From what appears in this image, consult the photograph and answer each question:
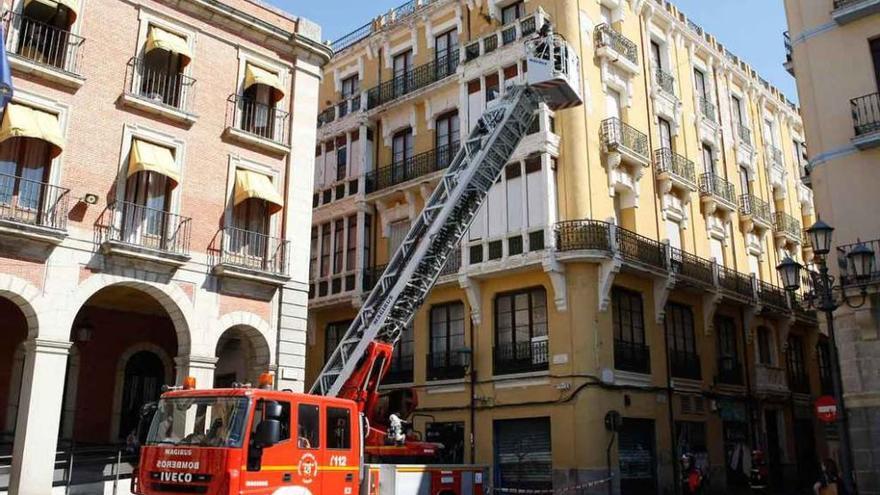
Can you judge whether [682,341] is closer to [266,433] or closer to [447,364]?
[447,364]

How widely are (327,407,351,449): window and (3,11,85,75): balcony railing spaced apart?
10.6 meters

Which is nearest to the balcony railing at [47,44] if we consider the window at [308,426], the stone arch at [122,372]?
the stone arch at [122,372]

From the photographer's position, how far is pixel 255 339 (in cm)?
1997

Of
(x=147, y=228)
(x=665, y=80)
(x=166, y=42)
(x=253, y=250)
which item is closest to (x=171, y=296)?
(x=147, y=228)

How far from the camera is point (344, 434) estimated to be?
40.4 feet

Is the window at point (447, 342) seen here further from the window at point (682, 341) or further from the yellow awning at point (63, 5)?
the yellow awning at point (63, 5)

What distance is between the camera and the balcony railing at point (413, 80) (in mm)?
29406

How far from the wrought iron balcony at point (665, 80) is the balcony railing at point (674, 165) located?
8.50 feet

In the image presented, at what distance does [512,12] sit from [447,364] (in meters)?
12.9

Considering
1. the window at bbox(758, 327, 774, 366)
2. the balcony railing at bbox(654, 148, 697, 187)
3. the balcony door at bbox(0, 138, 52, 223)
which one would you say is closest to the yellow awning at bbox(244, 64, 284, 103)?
the balcony door at bbox(0, 138, 52, 223)

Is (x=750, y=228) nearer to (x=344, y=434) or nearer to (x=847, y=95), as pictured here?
(x=847, y=95)

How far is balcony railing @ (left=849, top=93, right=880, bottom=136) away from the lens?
64.2 feet

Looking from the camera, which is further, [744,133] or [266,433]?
[744,133]

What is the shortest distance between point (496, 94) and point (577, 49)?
3.15m
